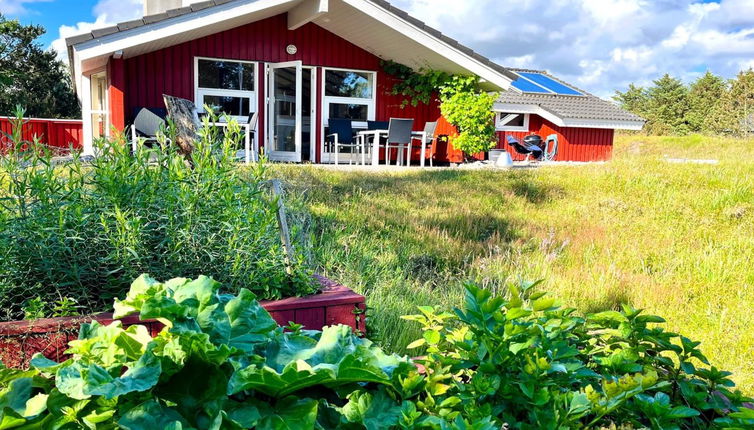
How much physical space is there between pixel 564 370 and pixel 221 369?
0.79 meters

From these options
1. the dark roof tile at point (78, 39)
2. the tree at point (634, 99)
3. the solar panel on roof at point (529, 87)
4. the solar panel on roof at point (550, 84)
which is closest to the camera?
the dark roof tile at point (78, 39)

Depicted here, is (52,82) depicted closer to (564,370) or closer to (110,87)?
(110,87)

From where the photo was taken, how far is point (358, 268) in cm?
421

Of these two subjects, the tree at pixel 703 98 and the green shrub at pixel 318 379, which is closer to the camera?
the green shrub at pixel 318 379

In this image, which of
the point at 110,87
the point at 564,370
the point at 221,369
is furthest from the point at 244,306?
the point at 110,87

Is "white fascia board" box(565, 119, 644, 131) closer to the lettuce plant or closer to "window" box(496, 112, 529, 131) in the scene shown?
"window" box(496, 112, 529, 131)

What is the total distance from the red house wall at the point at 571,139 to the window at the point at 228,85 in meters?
7.93

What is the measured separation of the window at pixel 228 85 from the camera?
39.0ft

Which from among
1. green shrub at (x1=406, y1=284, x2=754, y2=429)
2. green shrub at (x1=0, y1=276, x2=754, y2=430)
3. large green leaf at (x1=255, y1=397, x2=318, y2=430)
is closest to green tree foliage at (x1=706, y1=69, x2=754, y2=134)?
green shrub at (x1=406, y1=284, x2=754, y2=429)

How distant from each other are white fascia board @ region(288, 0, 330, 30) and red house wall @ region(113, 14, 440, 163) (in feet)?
1.01

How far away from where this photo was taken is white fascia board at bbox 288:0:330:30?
10.4 meters

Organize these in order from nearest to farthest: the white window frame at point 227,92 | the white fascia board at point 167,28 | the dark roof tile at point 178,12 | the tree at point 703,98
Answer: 1. the white fascia board at point 167,28
2. the dark roof tile at point 178,12
3. the white window frame at point 227,92
4. the tree at point 703,98

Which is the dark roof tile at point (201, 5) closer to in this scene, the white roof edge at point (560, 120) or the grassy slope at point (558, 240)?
the grassy slope at point (558, 240)

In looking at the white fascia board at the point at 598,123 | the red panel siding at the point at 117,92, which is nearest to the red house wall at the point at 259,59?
the red panel siding at the point at 117,92
